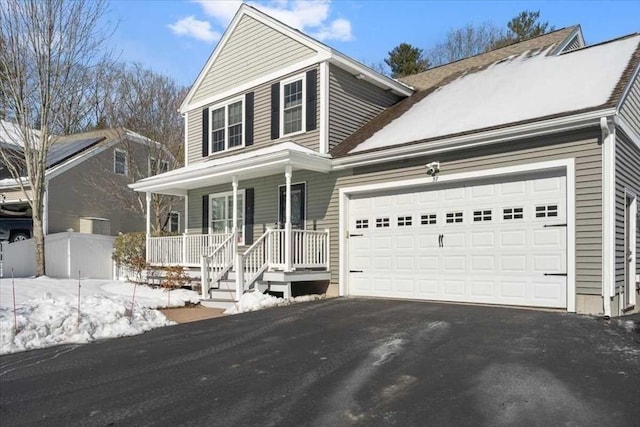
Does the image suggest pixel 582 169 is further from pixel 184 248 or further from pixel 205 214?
pixel 205 214

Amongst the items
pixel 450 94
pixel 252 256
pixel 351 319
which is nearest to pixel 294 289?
pixel 252 256

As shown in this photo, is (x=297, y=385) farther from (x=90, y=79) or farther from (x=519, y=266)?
(x=90, y=79)

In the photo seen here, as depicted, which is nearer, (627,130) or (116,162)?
(627,130)

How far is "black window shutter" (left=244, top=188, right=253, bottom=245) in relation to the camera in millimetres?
13367

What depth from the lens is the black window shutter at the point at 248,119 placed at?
13883mm

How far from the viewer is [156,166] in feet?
70.2

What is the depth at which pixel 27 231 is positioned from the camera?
19844mm

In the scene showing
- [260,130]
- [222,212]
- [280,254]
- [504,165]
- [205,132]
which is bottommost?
[280,254]

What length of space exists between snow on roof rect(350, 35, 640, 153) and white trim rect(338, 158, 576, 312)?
808mm

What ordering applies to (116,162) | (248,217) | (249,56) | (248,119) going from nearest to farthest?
1. (248,217)
2. (248,119)
3. (249,56)
4. (116,162)

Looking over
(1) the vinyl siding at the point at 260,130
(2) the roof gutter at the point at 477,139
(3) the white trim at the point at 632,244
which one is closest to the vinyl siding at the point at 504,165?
(2) the roof gutter at the point at 477,139

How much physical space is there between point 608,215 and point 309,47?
307 inches

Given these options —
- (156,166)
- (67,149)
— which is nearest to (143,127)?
(156,166)

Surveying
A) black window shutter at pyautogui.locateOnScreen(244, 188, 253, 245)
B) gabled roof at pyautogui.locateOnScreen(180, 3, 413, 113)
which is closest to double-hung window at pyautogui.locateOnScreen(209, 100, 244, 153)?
gabled roof at pyautogui.locateOnScreen(180, 3, 413, 113)
